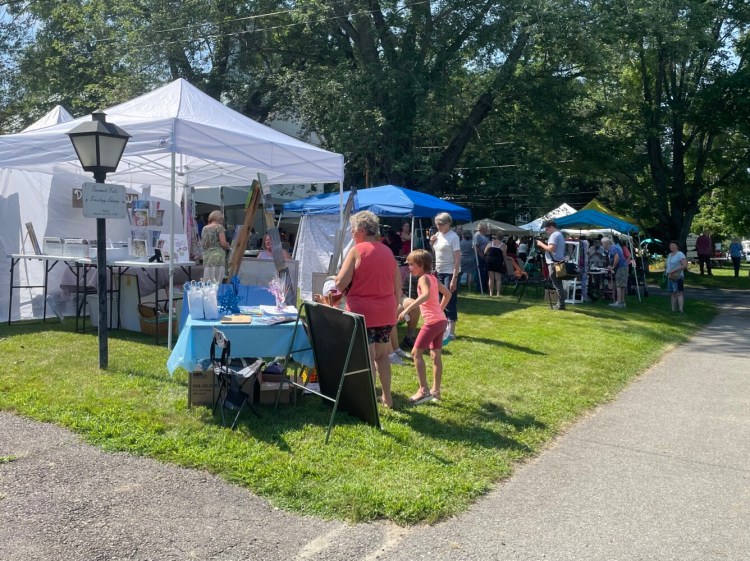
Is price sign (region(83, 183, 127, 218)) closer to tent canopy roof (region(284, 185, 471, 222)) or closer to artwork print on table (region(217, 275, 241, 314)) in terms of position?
artwork print on table (region(217, 275, 241, 314))

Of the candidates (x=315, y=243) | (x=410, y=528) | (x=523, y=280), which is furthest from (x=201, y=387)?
(x=523, y=280)

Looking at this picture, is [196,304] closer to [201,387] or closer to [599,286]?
[201,387]

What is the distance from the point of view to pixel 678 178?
85.3 feet

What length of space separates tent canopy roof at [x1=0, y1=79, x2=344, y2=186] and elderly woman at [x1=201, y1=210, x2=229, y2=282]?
115cm

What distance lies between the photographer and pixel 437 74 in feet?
59.3

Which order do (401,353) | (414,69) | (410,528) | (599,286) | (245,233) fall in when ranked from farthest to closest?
(414,69) → (599,286) → (401,353) → (245,233) → (410,528)

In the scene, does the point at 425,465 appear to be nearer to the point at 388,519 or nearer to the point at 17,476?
the point at 388,519

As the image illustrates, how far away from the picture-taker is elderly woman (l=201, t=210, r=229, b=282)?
9445mm

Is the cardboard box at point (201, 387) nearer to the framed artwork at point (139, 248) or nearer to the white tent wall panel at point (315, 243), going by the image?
the framed artwork at point (139, 248)

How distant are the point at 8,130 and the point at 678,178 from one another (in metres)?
24.1

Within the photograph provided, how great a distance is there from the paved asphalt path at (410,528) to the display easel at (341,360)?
1.24 m

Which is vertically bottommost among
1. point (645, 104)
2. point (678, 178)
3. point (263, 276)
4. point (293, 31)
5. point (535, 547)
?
point (535, 547)

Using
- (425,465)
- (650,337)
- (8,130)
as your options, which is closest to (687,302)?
(650,337)

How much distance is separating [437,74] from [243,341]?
550 inches
